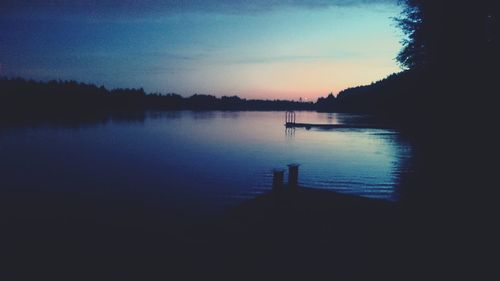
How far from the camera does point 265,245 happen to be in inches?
288

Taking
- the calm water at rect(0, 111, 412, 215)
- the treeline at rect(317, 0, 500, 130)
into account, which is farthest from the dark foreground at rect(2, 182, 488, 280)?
the treeline at rect(317, 0, 500, 130)

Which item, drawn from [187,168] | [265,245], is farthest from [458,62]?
[187,168]

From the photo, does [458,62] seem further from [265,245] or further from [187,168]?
[187,168]

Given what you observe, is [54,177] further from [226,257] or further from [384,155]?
[384,155]

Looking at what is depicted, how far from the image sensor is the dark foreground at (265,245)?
6.34 meters

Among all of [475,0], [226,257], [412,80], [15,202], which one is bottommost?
[15,202]

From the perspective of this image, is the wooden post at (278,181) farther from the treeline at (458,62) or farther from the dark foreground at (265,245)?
the treeline at (458,62)

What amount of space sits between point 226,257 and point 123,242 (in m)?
7.64

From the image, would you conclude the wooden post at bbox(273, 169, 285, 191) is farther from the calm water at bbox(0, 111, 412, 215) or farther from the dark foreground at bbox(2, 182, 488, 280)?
the calm water at bbox(0, 111, 412, 215)

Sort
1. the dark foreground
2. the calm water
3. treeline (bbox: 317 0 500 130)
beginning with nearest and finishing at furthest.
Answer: the dark foreground < treeline (bbox: 317 0 500 130) < the calm water

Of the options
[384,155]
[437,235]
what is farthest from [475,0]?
[384,155]

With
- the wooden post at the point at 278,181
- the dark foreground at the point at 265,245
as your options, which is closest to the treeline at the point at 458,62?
the dark foreground at the point at 265,245

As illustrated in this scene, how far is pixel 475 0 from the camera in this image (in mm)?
14094

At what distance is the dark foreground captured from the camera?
6.34 m
